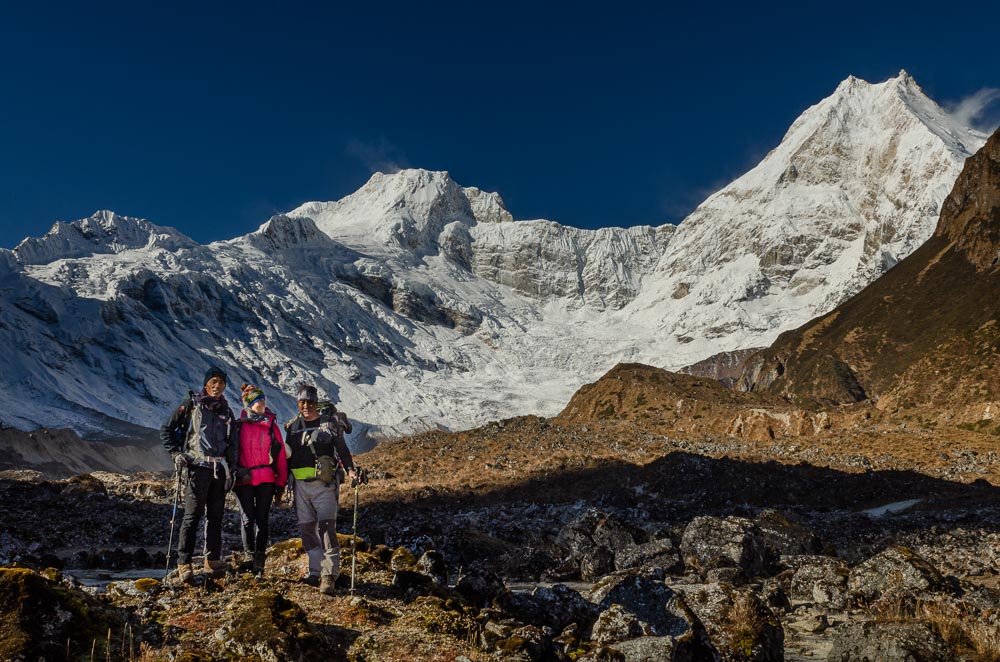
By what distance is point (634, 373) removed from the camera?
206 ft

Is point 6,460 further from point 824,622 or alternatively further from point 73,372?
point 824,622

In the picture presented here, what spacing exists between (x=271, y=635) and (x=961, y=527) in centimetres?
1836

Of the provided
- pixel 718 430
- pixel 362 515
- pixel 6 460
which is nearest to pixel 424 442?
pixel 718 430

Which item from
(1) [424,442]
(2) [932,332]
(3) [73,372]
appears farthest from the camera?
(3) [73,372]

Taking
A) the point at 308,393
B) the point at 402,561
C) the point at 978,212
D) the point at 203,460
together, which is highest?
the point at 978,212

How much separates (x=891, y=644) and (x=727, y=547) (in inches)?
289

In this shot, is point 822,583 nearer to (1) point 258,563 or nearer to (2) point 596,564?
(2) point 596,564

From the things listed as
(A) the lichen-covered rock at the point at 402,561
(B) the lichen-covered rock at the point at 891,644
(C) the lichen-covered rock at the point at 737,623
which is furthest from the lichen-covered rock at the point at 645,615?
(A) the lichen-covered rock at the point at 402,561

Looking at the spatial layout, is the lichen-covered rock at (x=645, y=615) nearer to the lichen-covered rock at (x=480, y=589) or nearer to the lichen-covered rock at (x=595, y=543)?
the lichen-covered rock at (x=480, y=589)

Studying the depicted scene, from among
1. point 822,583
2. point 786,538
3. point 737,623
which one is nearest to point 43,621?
point 737,623

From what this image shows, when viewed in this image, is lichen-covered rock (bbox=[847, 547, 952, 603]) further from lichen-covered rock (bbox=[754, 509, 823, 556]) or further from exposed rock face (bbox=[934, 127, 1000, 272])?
exposed rock face (bbox=[934, 127, 1000, 272])

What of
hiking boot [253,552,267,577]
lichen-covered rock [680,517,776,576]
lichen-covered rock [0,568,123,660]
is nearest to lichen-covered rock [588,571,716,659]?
hiking boot [253,552,267,577]

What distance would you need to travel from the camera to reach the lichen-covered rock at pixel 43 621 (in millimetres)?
5219

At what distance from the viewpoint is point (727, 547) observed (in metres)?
14.1
